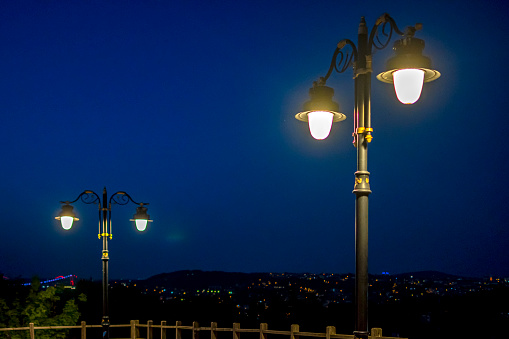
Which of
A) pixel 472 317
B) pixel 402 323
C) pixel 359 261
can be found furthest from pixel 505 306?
pixel 359 261

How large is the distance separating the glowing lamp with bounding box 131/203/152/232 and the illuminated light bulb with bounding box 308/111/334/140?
930cm

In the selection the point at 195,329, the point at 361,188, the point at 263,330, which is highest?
the point at 361,188

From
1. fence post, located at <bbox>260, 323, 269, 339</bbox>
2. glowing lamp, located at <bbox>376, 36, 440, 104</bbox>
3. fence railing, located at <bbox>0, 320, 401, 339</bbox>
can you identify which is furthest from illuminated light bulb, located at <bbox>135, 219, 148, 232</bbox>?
glowing lamp, located at <bbox>376, 36, 440, 104</bbox>

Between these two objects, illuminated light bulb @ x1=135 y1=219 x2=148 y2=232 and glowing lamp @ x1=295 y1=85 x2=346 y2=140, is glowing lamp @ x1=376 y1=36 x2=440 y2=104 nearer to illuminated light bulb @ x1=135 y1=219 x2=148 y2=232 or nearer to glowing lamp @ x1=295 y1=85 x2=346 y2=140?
glowing lamp @ x1=295 y1=85 x2=346 y2=140

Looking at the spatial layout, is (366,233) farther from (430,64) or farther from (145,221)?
(145,221)

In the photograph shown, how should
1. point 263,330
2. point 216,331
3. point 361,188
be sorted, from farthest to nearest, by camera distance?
1. point 216,331
2. point 263,330
3. point 361,188

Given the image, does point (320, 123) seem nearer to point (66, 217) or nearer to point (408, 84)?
point (408, 84)

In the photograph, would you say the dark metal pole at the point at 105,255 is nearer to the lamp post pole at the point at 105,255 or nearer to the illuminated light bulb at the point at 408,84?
the lamp post pole at the point at 105,255

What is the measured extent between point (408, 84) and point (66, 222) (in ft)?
34.5

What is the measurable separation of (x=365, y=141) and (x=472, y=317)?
38811mm

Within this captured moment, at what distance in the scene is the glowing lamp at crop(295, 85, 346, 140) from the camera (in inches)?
197

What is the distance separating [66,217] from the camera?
42.6 ft

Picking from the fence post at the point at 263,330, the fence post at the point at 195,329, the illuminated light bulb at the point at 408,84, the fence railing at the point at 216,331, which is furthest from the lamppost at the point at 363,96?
the fence post at the point at 195,329

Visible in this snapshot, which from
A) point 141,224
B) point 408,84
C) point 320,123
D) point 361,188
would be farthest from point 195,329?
point 408,84
